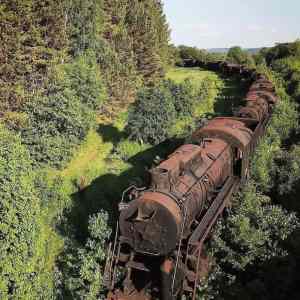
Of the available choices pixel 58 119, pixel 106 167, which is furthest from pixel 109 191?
pixel 58 119

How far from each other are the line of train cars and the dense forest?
109 cm

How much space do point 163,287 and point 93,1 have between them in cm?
3497

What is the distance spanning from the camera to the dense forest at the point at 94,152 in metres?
14.4

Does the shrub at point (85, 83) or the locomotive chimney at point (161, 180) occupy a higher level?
the shrub at point (85, 83)

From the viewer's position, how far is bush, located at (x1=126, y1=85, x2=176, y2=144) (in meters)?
31.0

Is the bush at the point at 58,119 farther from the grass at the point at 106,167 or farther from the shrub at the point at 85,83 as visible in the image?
the grass at the point at 106,167

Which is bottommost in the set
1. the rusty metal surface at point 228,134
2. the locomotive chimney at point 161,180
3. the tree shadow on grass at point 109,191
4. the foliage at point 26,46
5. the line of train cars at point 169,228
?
the tree shadow on grass at point 109,191

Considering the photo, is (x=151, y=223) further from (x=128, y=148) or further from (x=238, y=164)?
(x=128, y=148)

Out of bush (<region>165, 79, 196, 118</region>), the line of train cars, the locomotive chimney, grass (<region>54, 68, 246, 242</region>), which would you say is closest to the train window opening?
the line of train cars

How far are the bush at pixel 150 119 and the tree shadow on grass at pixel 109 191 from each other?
3.36 feet

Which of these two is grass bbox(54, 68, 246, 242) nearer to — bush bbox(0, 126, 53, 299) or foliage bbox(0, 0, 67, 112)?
bush bbox(0, 126, 53, 299)

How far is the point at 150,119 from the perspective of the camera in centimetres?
3103

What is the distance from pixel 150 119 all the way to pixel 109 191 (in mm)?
8048

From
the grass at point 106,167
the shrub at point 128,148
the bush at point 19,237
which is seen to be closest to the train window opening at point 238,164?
the grass at point 106,167
